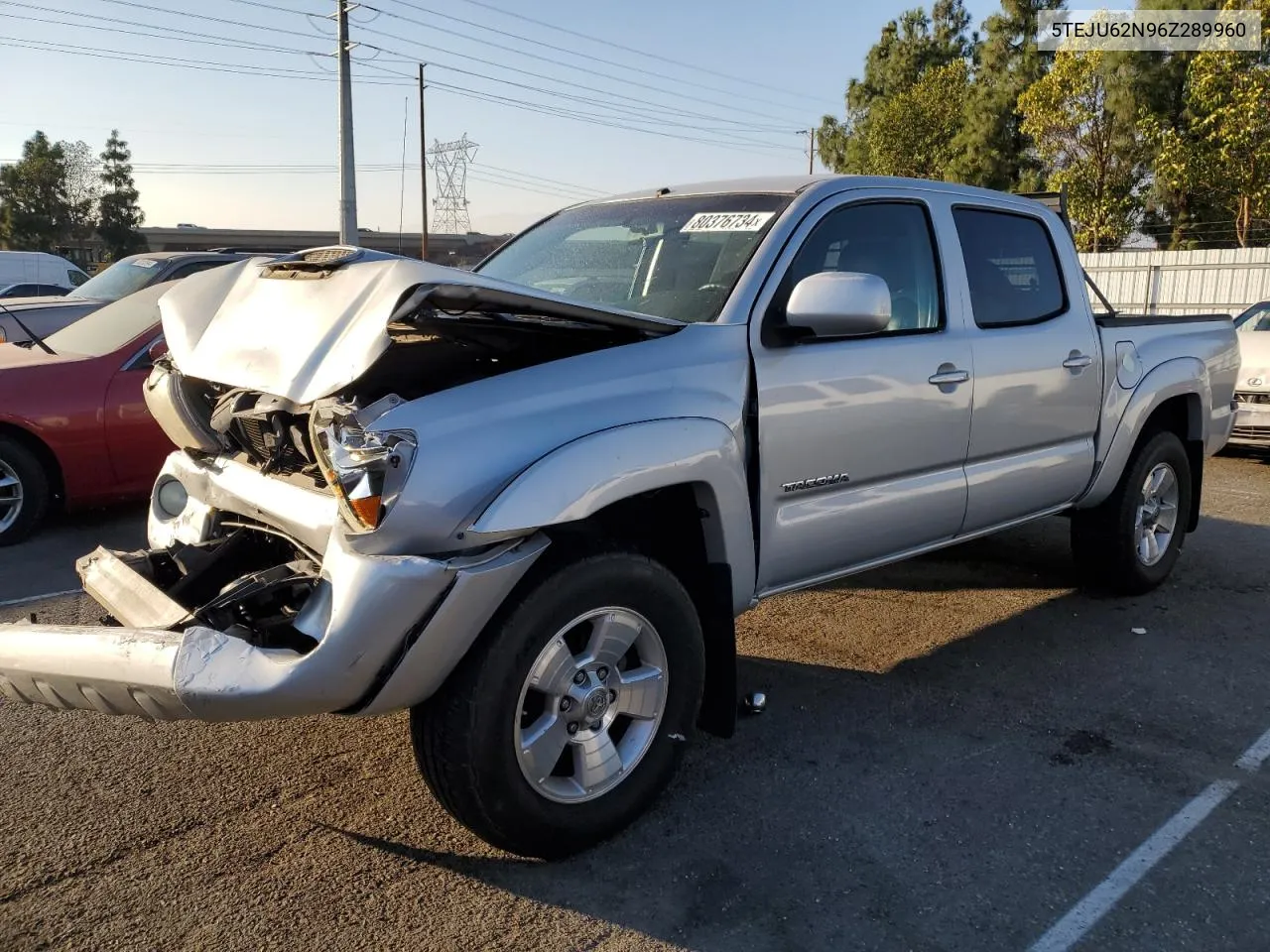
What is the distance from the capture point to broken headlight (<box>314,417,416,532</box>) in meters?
2.50

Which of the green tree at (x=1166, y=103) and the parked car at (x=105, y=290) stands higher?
the green tree at (x=1166, y=103)

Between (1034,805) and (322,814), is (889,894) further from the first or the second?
(322,814)

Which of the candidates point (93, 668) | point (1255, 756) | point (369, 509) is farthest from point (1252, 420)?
point (93, 668)

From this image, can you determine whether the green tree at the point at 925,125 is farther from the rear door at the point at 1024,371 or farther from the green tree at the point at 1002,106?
the rear door at the point at 1024,371

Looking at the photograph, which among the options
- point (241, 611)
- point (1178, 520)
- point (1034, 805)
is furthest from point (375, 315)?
point (1178, 520)

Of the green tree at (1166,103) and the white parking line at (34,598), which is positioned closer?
the white parking line at (34,598)

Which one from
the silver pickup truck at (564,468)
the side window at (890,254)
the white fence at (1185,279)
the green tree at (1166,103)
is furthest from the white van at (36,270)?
the green tree at (1166,103)

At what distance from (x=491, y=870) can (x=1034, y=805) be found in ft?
5.64

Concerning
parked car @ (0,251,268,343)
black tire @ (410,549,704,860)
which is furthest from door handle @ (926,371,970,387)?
parked car @ (0,251,268,343)

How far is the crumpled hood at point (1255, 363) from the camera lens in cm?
902

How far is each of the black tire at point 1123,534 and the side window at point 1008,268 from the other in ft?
3.38

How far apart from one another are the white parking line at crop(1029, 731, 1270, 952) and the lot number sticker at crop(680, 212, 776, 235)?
232 centimetres

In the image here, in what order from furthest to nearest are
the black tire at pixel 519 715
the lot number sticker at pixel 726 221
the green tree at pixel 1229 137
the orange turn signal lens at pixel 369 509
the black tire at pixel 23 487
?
the green tree at pixel 1229 137 < the black tire at pixel 23 487 < the lot number sticker at pixel 726 221 < the black tire at pixel 519 715 < the orange turn signal lens at pixel 369 509

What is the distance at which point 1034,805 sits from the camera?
128 inches
